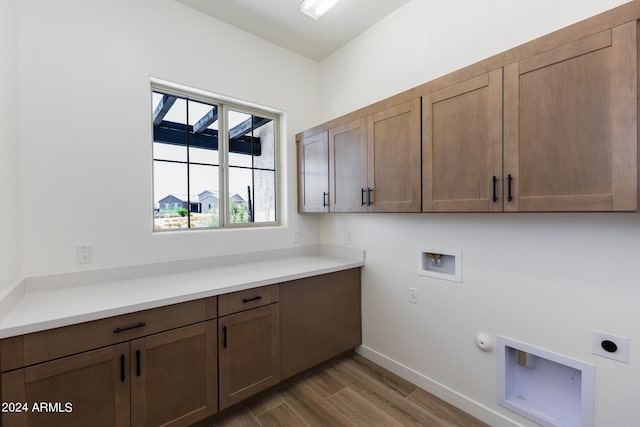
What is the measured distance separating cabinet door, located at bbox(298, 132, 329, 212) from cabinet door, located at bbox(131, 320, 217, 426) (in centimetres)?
136

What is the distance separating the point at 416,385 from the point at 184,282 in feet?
6.23

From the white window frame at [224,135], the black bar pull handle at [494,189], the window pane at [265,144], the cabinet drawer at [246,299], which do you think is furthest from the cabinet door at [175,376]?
the black bar pull handle at [494,189]

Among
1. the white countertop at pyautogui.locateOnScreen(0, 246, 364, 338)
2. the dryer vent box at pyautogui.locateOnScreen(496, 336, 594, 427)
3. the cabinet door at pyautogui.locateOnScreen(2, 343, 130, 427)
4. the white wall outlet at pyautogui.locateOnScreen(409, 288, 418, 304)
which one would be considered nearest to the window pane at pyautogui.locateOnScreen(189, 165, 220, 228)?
the white countertop at pyautogui.locateOnScreen(0, 246, 364, 338)

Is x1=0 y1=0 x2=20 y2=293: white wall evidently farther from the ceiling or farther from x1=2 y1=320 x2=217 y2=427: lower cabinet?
the ceiling

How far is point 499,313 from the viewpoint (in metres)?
1.71

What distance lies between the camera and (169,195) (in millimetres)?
2234

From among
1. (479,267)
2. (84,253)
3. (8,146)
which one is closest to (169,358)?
(84,253)

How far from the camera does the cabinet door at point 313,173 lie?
250 cm

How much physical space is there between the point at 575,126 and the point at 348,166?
139 cm

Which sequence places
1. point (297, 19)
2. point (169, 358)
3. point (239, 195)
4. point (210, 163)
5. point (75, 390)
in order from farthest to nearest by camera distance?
1. point (239, 195)
2. point (210, 163)
3. point (297, 19)
4. point (169, 358)
5. point (75, 390)

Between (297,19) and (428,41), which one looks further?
(297,19)

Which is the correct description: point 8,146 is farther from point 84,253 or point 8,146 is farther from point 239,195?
point 239,195

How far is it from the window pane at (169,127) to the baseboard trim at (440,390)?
240cm

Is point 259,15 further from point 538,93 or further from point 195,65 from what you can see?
point 538,93
